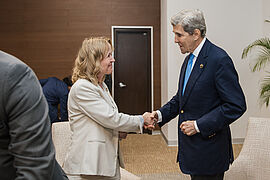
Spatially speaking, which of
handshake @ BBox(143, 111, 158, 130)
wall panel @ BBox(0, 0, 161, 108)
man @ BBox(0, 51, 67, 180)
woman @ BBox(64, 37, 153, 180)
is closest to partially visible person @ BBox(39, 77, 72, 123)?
handshake @ BBox(143, 111, 158, 130)

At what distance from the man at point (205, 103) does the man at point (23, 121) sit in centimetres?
134

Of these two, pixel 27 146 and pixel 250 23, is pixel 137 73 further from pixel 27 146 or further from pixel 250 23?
pixel 27 146

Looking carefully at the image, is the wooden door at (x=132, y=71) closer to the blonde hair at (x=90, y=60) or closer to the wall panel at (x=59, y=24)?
the wall panel at (x=59, y=24)

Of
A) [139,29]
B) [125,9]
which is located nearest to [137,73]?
[139,29]

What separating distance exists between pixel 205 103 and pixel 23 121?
4.75 ft

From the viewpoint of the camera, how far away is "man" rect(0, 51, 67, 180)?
2.66 feet

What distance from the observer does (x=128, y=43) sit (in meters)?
7.50

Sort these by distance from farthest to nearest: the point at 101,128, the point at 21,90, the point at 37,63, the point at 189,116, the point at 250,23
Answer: the point at 37,63
the point at 250,23
the point at 189,116
the point at 101,128
the point at 21,90

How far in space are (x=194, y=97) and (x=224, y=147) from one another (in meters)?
0.40

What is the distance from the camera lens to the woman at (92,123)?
6.41ft

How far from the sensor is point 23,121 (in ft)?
2.69

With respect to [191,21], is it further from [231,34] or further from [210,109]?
[231,34]

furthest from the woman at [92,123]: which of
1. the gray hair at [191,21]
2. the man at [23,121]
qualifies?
the man at [23,121]

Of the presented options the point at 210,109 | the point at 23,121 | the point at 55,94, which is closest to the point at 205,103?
the point at 210,109
